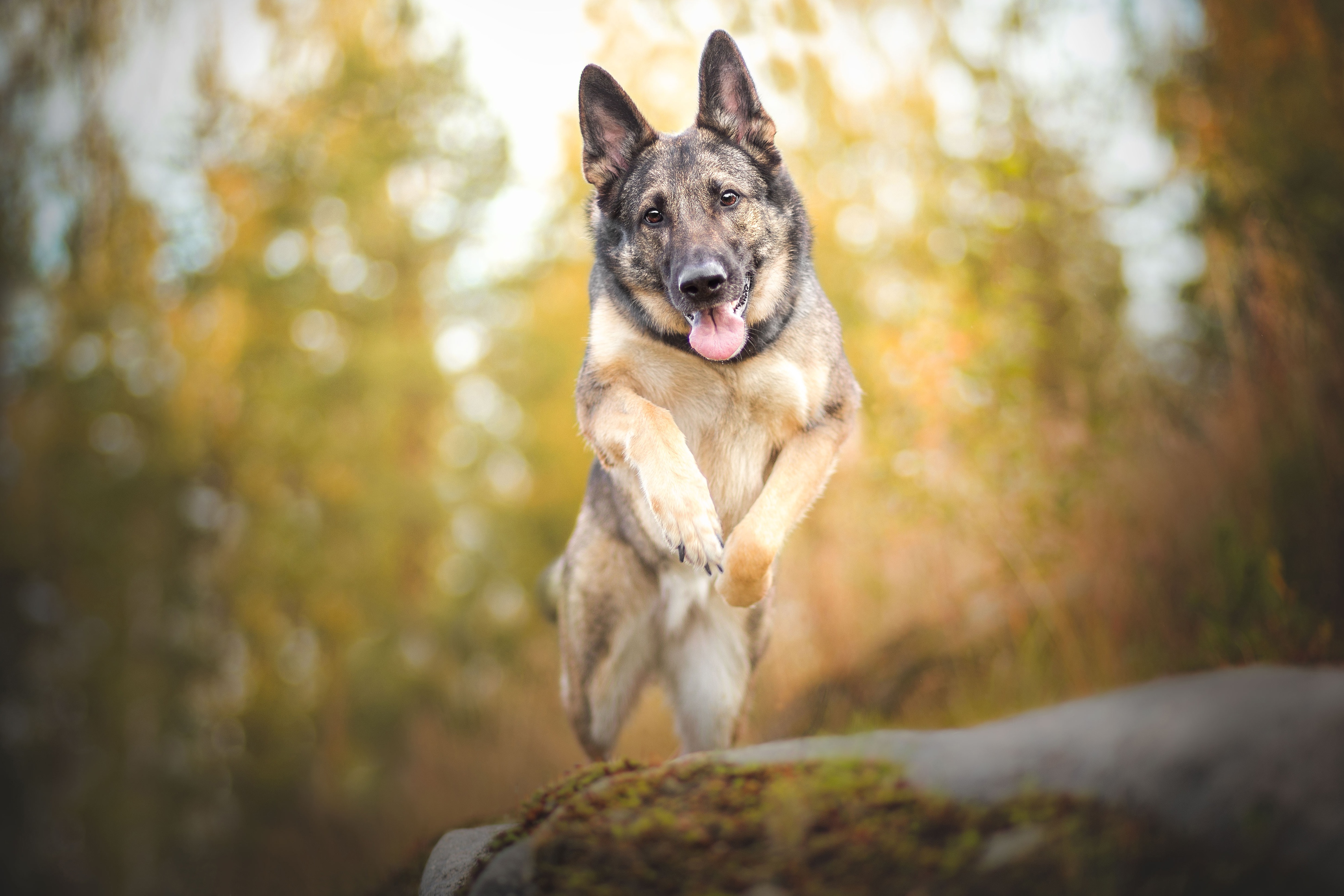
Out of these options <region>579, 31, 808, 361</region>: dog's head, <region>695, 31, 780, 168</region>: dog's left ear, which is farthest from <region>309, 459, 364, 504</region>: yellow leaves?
<region>695, 31, 780, 168</region>: dog's left ear

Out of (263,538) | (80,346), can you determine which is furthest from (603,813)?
(80,346)

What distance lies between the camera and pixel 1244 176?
6137 mm

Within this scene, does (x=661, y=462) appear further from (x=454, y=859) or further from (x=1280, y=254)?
(x=1280, y=254)

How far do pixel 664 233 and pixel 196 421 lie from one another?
470 inches

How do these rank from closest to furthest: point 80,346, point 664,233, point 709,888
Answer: point 709,888 < point 664,233 < point 80,346

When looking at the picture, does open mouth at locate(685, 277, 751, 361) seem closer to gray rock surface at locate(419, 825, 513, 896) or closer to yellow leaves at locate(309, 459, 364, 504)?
gray rock surface at locate(419, 825, 513, 896)

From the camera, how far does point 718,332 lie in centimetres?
307

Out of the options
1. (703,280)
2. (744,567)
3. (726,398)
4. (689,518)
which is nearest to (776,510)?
(744,567)

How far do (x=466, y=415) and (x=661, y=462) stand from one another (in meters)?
11.2

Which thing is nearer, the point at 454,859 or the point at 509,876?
the point at 509,876

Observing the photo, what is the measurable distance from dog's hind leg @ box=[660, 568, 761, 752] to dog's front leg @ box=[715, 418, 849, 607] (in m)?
0.80

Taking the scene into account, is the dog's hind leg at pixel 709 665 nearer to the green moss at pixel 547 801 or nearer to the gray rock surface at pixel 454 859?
the green moss at pixel 547 801

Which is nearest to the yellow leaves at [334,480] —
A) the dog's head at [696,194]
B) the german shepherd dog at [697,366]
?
the german shepherd dog at [697,366]

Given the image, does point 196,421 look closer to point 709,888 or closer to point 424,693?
point 424,693
